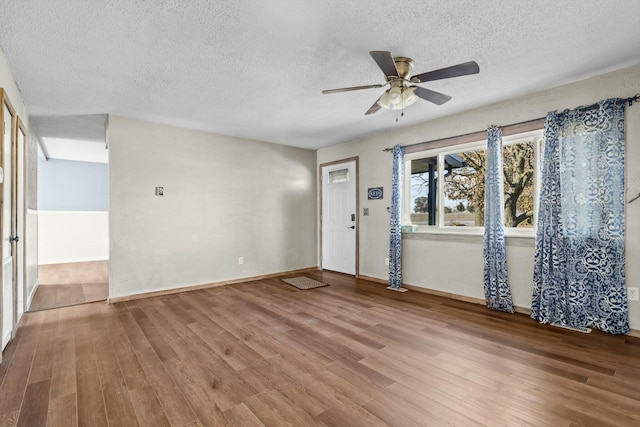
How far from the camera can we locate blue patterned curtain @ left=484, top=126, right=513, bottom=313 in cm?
360

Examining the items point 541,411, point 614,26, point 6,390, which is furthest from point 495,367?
point 6,390

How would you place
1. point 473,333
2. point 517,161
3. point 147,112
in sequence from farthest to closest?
1. point 147,112
2. point 517,161
3. point 473,333

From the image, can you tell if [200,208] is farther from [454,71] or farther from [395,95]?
[454,71]

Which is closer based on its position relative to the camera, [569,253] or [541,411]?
[541,411]

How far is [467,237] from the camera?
4.05 metres

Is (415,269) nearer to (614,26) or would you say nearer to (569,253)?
(569,253)

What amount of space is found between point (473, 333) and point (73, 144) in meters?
7.30

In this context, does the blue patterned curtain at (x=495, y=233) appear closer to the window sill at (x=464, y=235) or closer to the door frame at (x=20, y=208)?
the window sill at (x=464, y=235)

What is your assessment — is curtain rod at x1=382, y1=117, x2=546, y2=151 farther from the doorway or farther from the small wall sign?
the doorway

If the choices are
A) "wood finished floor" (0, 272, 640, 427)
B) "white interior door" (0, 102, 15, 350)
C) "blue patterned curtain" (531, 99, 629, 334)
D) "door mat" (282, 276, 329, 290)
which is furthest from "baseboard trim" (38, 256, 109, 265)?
"blue patterned curtain" (531, 99, 629, 334)

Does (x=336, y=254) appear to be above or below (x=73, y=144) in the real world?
below

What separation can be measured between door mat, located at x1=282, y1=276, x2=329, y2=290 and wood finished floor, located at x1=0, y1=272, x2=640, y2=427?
3.90 feet

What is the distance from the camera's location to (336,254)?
599 centimetres

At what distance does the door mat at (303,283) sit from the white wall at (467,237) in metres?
0.93
